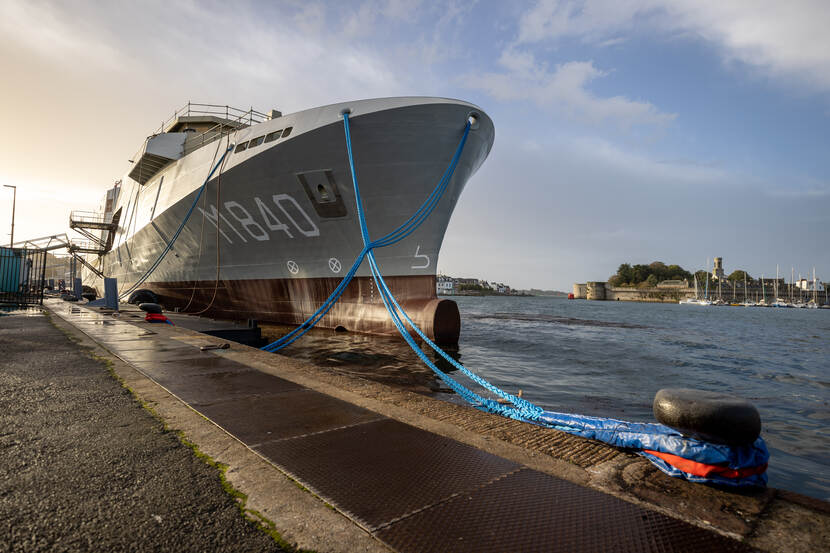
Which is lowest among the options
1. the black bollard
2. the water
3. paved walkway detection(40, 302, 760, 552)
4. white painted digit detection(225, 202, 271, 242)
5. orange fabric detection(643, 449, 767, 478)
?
the water

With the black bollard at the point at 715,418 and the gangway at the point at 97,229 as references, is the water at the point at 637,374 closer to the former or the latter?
the black bollard at the point at 715,418

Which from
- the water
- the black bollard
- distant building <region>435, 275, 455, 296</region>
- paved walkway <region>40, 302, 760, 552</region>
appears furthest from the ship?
distant building <region>435, 275, 455, 296</region>

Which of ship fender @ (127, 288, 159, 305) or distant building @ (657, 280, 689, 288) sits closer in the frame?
ship fender @ (127, 288, 159, 305)

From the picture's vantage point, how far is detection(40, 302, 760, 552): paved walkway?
1832 mm

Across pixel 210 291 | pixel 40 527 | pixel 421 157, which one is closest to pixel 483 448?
pixel 40 527

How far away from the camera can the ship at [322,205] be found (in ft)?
38.3

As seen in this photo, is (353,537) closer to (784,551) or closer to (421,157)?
(784,551)

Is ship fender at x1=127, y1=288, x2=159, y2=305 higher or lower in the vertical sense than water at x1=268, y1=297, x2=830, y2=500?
higher

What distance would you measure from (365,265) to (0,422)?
394 inches

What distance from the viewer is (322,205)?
12602 mm

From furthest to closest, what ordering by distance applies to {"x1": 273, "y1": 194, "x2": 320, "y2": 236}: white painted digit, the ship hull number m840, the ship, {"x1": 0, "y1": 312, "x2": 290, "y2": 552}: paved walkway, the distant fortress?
the distant fortress
the ship hull number m840
{"x1": 273, "y1": 194, "x2": 320, "y2": 236}: white painted digit
the ship
{"x1": 0, "y1": 312, "x2": 290, "y2": 552}: paved walkway

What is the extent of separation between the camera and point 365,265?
42.4 ft

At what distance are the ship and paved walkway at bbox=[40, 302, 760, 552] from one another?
8.67 m

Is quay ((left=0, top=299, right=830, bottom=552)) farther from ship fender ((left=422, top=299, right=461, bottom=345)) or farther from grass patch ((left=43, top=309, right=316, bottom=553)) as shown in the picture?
ship fender ((left=422, top=299, right=461, bottom=345))
